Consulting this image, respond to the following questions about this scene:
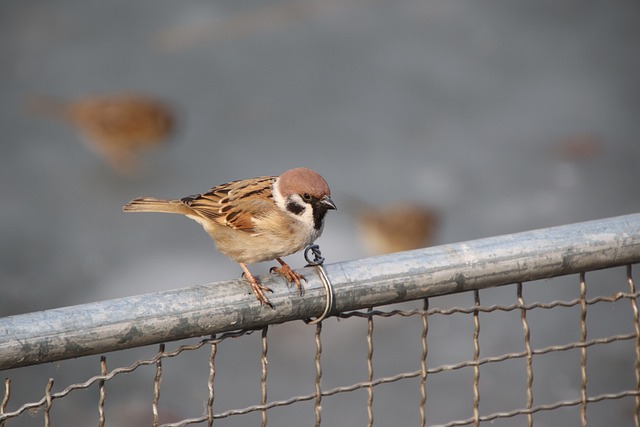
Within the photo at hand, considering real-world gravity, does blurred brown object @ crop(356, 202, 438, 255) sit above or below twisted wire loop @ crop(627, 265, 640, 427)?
below

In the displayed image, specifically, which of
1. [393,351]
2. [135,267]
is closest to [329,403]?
[393,351]

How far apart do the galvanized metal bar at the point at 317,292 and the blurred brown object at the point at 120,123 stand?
179 inches

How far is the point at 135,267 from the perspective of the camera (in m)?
5.38

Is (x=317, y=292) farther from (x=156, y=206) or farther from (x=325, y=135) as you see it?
(x=325, y=135)

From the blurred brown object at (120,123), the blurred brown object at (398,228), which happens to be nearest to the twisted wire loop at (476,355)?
the blurred brown object at (398,228)

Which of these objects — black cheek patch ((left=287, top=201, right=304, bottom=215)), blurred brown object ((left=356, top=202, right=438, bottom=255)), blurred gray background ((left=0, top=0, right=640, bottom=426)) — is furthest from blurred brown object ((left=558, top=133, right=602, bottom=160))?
black cheek patch ((left=287, top=201, right=304, bottom=215))

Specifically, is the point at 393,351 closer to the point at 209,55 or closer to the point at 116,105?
the point at 116,105

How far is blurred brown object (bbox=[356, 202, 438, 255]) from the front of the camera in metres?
5.37

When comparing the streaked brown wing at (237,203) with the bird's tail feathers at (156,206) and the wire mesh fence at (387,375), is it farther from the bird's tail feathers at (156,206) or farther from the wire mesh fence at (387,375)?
the wire mesh fence at (387,375)

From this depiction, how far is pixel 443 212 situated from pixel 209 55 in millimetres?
2660

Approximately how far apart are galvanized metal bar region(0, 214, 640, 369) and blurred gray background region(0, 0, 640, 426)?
2.35 metres

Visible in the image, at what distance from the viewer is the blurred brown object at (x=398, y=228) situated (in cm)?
537

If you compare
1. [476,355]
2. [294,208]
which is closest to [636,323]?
[476,355]

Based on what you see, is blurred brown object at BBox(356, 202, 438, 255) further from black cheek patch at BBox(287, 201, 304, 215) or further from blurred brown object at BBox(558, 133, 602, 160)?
black cheek patch at BBox(287, 201, 304, 215)
